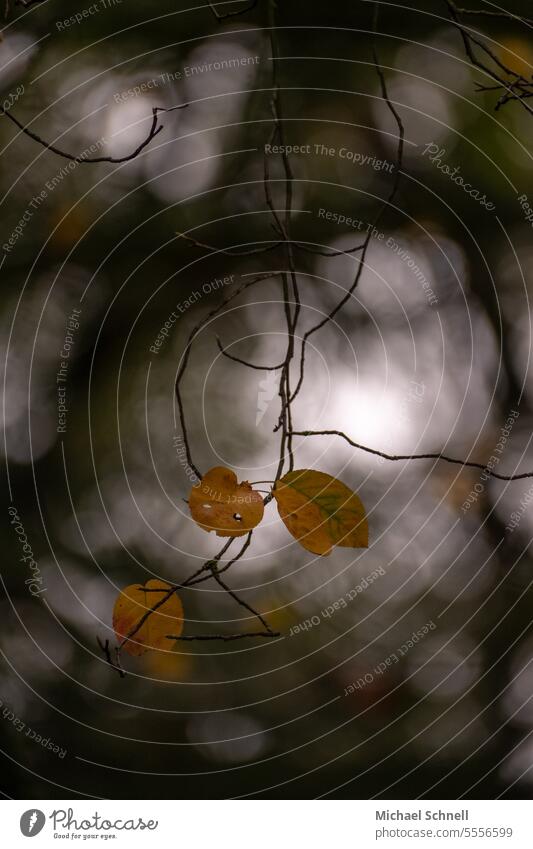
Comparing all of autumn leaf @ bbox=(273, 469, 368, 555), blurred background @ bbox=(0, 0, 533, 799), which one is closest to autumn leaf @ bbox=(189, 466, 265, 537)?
autumn leaf @ bbox=(273, 469, 368, 555)

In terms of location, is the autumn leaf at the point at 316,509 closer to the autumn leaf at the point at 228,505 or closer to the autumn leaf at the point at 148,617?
the autumn leaf at the point at 228,505

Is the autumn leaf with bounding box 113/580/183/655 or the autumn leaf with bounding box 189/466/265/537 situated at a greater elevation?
the autumn leaf with bounding box 189/466/265/537

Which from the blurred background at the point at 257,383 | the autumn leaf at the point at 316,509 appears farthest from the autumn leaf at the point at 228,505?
the blurred background at the point at 257,383

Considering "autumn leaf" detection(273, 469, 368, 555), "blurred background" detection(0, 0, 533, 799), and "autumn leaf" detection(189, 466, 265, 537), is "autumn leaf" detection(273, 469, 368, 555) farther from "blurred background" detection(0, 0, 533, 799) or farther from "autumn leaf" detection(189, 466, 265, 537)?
"blurred background" detection(0, 0, 533, 799)

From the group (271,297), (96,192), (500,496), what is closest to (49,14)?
(96,192)

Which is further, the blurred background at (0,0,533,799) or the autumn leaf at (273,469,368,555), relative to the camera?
the blurred background at (0,0,533,799)

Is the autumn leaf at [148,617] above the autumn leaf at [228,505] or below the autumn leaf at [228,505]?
below
